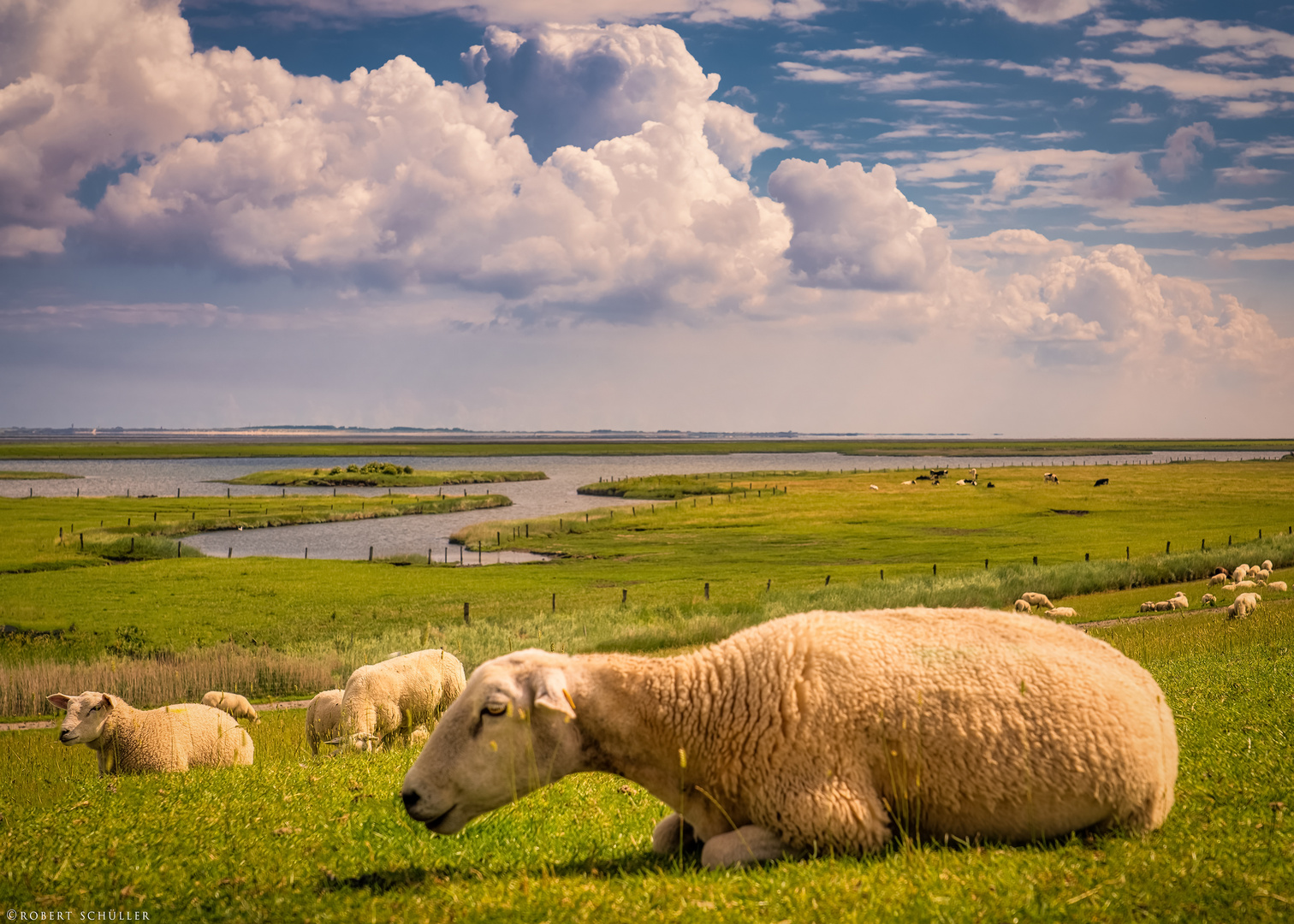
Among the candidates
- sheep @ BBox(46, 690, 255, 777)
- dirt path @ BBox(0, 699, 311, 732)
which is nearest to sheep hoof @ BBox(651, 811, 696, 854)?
sheep @ BBox(46, 690, 255, 777)

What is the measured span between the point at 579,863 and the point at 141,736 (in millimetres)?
10301

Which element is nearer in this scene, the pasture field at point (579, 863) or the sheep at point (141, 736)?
the pasture field at point (579, 863)

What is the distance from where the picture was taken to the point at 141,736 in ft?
43.9

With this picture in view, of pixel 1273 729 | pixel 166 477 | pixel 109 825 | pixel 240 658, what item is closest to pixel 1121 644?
pixel 1273 729

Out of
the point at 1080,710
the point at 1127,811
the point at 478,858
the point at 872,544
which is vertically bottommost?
the point at 872,544

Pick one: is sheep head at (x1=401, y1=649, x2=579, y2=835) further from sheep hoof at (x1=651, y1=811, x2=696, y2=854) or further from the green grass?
the green grass

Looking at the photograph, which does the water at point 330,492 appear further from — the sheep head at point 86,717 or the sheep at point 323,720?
the sheep head at point 86,717

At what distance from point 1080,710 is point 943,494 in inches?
3784

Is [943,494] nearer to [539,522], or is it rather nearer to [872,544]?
[872,544]

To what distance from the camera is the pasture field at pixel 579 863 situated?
187 inches

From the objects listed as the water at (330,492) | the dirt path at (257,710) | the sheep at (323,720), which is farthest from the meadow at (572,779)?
the water at (330,492)

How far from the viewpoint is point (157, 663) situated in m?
28.1

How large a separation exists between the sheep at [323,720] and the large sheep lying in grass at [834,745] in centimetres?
1190

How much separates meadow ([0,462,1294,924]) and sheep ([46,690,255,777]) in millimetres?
1036
